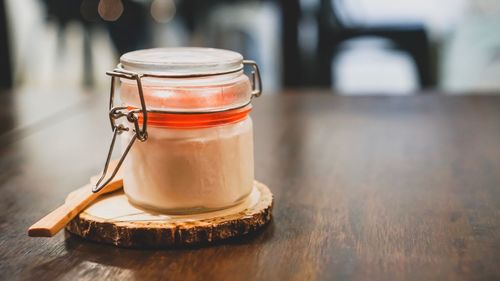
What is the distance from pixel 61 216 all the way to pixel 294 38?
7.77 ft

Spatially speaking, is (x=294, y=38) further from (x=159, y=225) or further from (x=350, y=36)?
(x=159, y=225)

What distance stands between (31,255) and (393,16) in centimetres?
277

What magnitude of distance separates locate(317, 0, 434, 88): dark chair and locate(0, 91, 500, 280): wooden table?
1.51m

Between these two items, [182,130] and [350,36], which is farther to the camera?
[350,36]

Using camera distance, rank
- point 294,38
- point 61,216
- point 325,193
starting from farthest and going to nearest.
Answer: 1. point 294,38
2. point 325,193
3. point 61,216

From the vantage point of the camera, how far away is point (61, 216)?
0.68 metres

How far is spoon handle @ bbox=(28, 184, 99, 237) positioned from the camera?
0.65 meters

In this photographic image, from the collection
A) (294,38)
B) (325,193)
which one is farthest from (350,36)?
(325,193)

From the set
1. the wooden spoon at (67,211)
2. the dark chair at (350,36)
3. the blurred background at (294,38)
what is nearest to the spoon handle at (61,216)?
the wooden spoon at (67,211)

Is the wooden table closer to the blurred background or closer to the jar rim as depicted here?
the jar rim

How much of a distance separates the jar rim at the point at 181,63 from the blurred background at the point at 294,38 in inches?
88.9

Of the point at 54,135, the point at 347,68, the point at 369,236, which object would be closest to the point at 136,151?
the point at 369,236

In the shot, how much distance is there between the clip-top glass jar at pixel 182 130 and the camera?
0.69 metres

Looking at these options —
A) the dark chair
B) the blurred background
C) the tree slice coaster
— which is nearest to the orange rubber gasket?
the tree slice coaster
